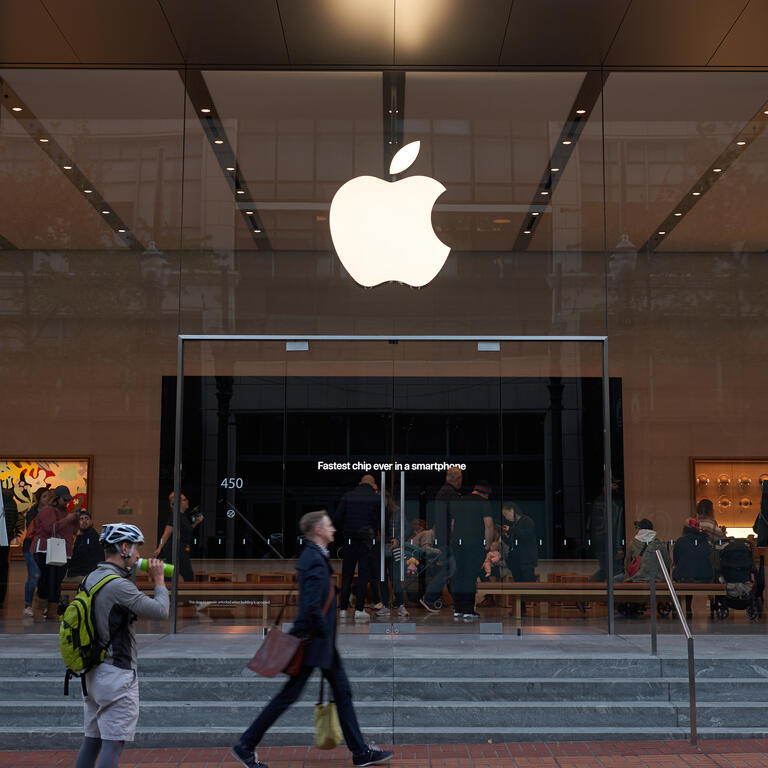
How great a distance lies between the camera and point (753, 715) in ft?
24.0

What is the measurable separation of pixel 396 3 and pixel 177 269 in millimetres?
3679

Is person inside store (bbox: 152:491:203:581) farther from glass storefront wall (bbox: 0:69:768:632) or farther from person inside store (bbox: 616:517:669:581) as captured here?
person inside store (bbox: 616:517:669:581)

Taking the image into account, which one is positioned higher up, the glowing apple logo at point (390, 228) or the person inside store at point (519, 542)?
the glowing apple logo at point (390, 228)

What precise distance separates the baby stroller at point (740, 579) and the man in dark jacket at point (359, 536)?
3.74 meters

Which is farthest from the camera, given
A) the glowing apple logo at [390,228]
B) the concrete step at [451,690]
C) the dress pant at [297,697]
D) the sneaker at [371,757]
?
the glowing apple logo at [390,228]

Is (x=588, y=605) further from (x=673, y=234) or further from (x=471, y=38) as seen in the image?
(x=471, y=38)

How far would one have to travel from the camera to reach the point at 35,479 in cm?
1069

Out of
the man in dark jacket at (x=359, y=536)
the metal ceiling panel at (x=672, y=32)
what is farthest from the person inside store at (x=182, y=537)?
the metal ceiling panel at (x=672, y=32)

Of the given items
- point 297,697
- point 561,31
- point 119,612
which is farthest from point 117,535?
point 561,31

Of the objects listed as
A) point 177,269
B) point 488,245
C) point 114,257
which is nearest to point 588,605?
point 488,245

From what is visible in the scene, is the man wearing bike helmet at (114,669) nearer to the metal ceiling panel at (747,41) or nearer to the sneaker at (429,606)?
the sneaker at (429,606)

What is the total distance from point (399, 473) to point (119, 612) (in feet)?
20.2

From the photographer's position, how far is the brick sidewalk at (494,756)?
21.2 feet

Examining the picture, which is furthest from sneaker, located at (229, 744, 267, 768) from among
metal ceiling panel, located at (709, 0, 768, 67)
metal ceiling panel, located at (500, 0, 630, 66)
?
metal ceiling panel, located at (709, 0, 768, 67)
